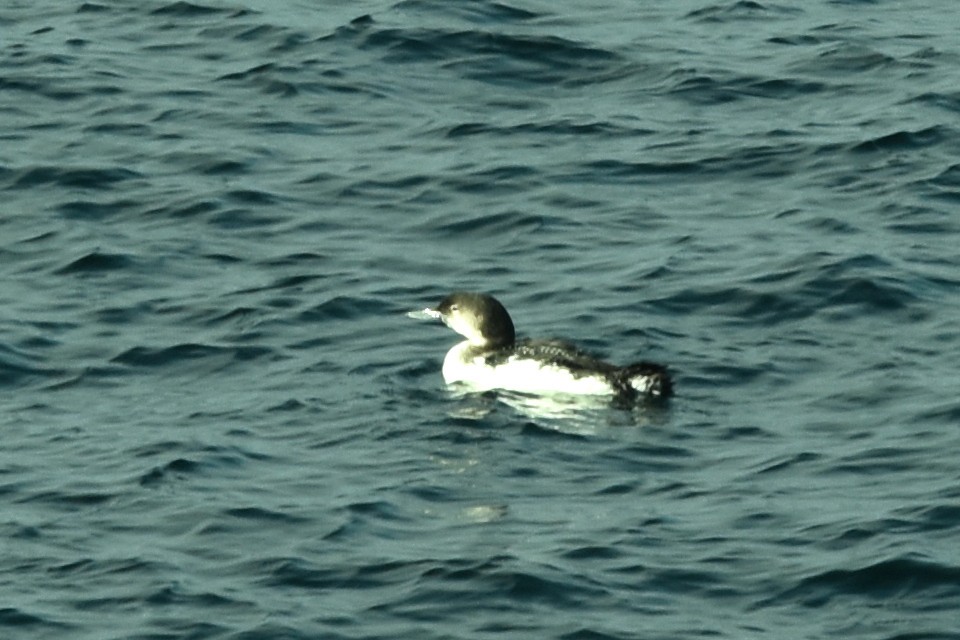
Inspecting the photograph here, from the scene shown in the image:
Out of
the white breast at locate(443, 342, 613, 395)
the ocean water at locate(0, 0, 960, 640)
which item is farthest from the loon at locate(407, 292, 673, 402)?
the ocean water at locate(0, 0, 960, 640)

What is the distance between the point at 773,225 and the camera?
17.1 m

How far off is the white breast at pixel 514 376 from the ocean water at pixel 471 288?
0.77 ft

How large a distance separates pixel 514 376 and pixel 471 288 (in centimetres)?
163

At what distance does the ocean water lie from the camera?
36.8ft

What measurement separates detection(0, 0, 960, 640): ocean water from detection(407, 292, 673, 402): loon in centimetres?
19

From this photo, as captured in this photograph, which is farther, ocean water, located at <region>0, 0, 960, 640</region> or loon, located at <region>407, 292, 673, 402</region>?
loon, located at <region>407, 292, 673, 402</region>

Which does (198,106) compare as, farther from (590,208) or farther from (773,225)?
(773,225)

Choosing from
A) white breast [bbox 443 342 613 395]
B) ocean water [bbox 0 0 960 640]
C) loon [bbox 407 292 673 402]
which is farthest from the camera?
white breast [bbox 443 342 613 395]

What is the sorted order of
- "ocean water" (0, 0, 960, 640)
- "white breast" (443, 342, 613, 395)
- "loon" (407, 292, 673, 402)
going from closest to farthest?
"ocean water" (0, 0, 960, 640) < "loon" (407, 292, 673, 402) < "white breast" (443, 342, 613, 395)

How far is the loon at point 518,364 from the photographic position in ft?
45.8

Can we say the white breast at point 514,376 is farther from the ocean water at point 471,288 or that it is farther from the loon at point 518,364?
the ocean water at point 471,288

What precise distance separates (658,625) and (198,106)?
408 inches

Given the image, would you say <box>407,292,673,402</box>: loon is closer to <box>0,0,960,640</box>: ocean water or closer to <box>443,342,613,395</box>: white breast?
<box>443,342,613,395</box>: white breast

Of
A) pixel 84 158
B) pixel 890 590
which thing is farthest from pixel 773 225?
pixel 890 590
